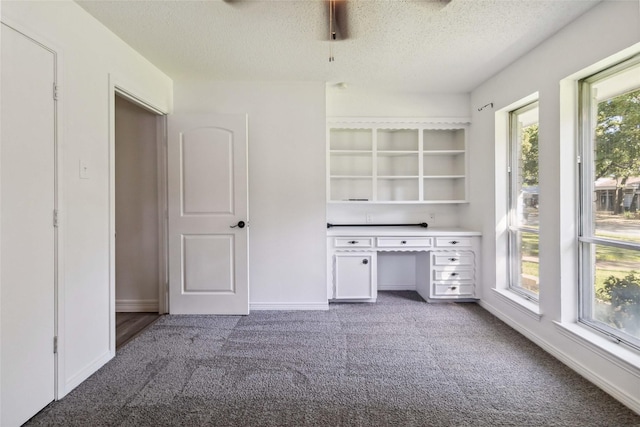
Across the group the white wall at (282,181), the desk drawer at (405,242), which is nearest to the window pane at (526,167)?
the desk drawer at (405,242)

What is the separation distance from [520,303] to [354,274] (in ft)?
5.26

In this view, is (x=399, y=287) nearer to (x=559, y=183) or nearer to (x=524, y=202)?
(x=524, y=202)

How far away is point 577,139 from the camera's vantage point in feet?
7.33

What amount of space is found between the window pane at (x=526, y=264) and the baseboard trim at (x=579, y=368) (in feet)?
1.17

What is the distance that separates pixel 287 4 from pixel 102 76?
146 centimetres

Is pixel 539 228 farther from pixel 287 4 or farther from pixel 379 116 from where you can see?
pixel 287 4

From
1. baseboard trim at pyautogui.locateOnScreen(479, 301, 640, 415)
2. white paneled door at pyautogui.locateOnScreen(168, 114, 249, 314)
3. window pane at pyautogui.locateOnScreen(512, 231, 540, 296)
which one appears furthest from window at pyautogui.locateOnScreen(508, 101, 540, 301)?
white paneled door at pyautogui.locateOnScreen(168, 114, 249, 314)

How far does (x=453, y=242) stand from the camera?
3.44m

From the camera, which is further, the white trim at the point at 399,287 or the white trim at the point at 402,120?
the white trim at the point at 399,287

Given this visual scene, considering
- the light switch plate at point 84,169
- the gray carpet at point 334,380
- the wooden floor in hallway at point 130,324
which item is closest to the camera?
the gray carpet at point 334,380

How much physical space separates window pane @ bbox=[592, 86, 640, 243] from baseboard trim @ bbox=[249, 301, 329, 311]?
248 centimetres

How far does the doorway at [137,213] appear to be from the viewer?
3.22 m

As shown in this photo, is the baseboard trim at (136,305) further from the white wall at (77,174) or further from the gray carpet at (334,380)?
the white wall at (77,174)

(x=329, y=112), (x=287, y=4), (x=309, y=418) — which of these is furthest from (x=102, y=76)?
(x=309, y=418)
